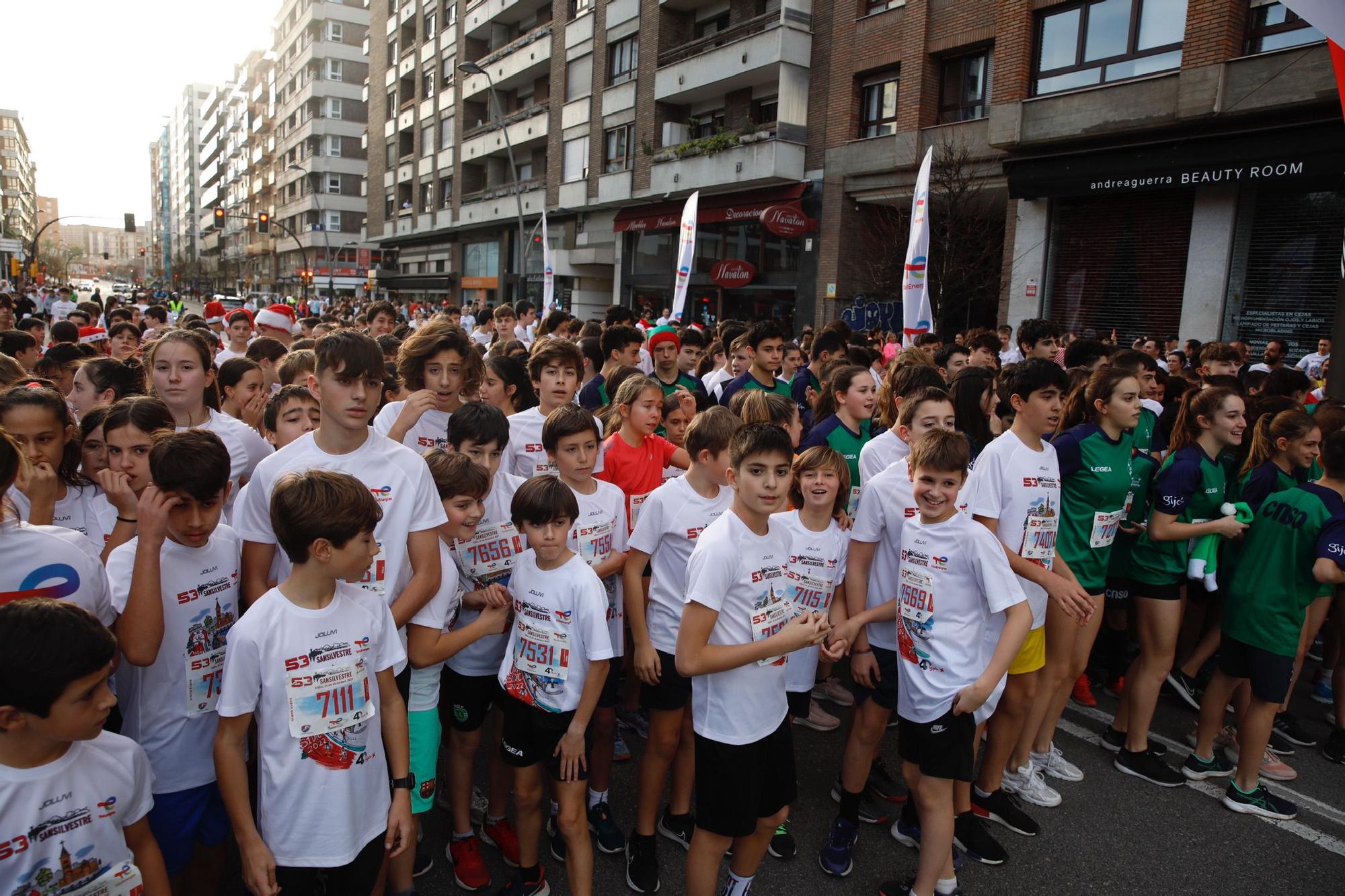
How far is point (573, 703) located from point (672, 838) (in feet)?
3.54

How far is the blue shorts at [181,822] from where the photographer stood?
105 inches

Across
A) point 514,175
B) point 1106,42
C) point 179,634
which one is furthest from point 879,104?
point 179,634

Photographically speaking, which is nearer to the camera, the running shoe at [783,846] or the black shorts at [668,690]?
the black shorts at [668,690]

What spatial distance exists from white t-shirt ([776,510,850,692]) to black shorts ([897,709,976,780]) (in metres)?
0.58

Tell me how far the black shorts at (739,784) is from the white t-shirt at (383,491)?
1320 mm

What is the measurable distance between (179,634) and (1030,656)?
3.57 m

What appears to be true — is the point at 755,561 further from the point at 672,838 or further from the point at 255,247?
the point at 255,247

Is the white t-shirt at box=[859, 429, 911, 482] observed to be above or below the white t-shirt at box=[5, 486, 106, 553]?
above

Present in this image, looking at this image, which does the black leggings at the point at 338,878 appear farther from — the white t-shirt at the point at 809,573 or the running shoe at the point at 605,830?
the white t-shirt at the point at 809,573

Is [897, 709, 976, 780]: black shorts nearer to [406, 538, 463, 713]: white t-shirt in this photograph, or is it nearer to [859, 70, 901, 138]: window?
[406, 538, 463, 713]: white t-shirt

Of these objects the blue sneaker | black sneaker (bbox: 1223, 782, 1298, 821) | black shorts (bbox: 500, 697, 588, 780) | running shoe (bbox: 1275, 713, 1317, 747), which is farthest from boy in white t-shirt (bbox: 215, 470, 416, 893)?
running shoe (bbox: 1275, 713, 1317, 747)

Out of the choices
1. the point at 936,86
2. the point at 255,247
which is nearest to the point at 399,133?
the point at 936,86

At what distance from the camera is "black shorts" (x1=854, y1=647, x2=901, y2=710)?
143 inches

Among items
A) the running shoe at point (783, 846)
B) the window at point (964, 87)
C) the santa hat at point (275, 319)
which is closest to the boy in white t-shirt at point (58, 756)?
the running shoe at point (783, 846)
